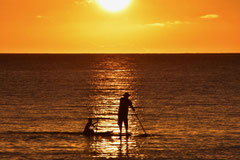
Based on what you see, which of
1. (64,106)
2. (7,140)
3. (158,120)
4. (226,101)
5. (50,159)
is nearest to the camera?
(50,159)

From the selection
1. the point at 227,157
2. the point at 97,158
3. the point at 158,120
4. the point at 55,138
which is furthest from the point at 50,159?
the point at 158,120

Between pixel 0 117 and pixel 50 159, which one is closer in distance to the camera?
pixel 50 159

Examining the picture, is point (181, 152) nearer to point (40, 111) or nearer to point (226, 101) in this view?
point (40, 111)

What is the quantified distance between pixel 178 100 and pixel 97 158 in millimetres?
29510

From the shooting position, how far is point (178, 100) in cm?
4975

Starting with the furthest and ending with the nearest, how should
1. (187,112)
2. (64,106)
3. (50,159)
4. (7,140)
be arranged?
(64,106), (187,112), (7,140), (50,159)

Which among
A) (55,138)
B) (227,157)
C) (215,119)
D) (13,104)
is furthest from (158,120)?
(13,104)

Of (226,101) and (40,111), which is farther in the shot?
(226,101)

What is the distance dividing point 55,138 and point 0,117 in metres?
9.83

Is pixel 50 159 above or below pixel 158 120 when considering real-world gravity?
below

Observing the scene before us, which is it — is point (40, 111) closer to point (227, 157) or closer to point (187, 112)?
point (187, 112)

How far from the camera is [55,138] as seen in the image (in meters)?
25.7

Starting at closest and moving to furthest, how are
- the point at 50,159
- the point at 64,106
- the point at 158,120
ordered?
the point at 50,159
the point at 158,120
the point at 64,106

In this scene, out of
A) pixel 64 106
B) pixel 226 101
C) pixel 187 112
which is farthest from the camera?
pixel 226 101
